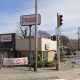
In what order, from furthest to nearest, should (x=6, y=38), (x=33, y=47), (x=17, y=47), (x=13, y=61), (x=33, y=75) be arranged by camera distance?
(x=6, y=38) → (x=17, y=47) → (x=33, y=47) → (x=13, y=61) → (x=33, y=75)

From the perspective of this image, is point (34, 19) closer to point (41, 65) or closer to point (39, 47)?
point (41, 65)

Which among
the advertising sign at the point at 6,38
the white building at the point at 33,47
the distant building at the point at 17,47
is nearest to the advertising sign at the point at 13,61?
the white building at the point at 33,47

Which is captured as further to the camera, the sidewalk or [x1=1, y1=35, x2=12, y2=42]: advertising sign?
[x1=1, y1=35, x2=12, y2=42]: advertising sign

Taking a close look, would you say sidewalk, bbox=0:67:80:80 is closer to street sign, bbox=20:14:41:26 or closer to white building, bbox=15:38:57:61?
street sign, bbox=20:14:41:26

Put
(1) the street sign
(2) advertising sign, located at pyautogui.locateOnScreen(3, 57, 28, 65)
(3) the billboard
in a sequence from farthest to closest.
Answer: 1. (3) the billboard
2. (2) advertising sign, located at pyautogui.locateOnScreen(3, 57, 28, 65)
3. (1) the street sign

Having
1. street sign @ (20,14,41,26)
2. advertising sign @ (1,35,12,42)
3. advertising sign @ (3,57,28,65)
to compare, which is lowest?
advertising sign @ (3,57,28,65)

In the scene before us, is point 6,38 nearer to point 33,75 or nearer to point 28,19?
point 28,19

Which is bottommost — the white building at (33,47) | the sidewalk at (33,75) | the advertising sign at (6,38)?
the sidewalk at (33,75)

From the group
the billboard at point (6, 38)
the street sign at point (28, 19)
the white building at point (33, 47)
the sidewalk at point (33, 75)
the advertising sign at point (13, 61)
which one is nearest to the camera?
the sidewalk at point (33, 75)

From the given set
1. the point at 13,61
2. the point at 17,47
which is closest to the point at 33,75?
the point at 13,61

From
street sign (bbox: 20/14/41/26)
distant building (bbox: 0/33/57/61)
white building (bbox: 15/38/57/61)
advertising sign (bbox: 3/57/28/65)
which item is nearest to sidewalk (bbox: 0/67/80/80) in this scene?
advertising sign (bbox: 3/57/28/65)

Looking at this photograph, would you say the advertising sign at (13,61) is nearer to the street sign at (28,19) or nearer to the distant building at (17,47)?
the street sign at (28,19)

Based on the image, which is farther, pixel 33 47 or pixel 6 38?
pixel 6 38

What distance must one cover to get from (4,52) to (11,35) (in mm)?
2539
